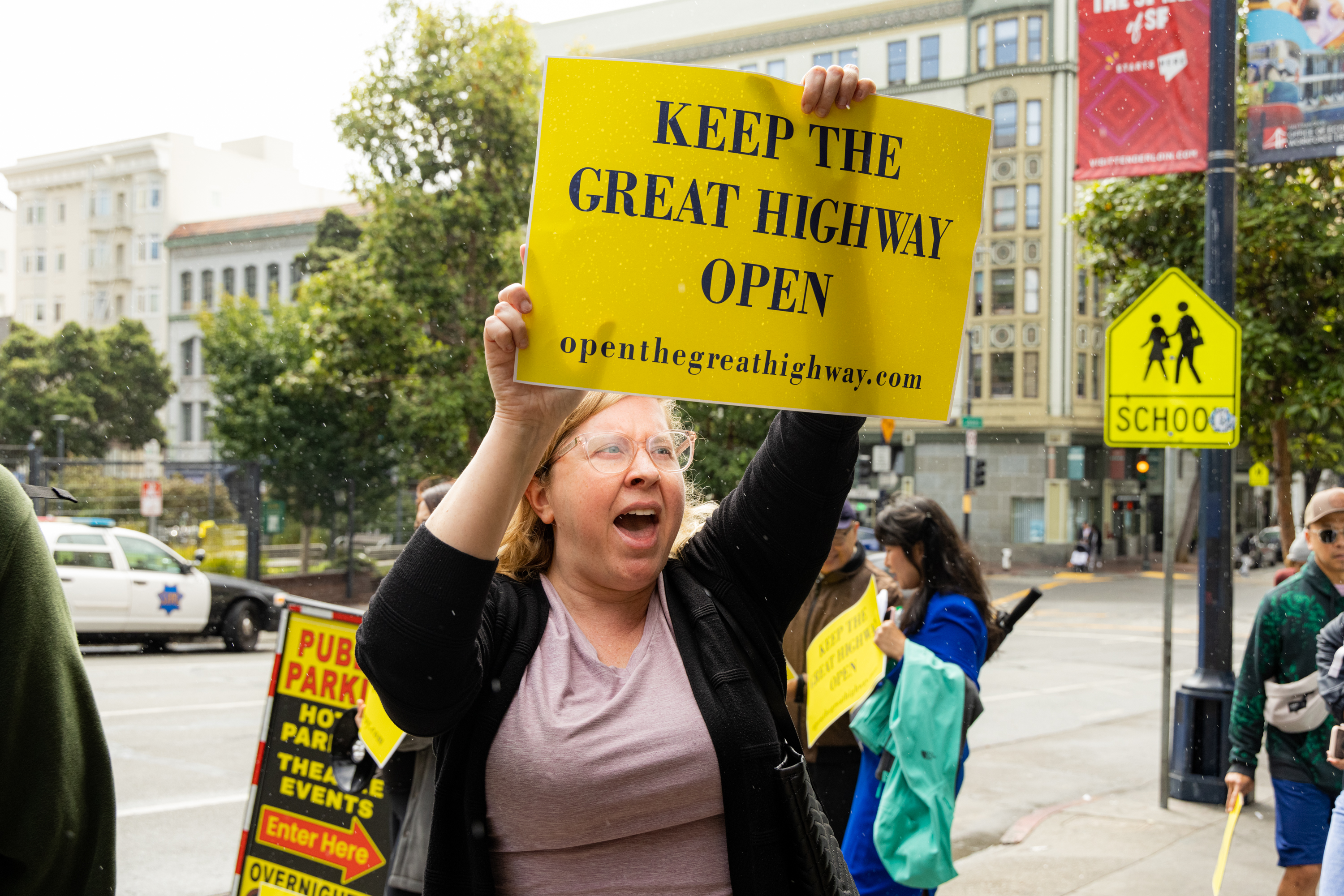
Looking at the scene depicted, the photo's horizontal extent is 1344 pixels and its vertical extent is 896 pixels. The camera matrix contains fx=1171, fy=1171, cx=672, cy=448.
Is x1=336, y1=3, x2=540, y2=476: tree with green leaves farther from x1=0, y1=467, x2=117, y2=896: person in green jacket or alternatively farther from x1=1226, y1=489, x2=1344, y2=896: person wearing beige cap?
x1=0, y1=467, x2=117, y2=896: person in green jacket

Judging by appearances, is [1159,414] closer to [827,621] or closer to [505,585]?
[827,621]

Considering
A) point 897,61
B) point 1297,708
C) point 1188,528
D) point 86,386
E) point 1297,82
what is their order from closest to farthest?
point 1297,708 → point 1297,82 → point 1188,528 → point 897,61 → point 86,386

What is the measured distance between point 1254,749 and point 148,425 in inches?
2069

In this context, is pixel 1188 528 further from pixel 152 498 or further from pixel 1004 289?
pixel 152 498

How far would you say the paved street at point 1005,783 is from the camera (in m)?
6.29

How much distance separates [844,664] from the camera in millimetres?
3947

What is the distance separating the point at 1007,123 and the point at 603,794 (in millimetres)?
44231

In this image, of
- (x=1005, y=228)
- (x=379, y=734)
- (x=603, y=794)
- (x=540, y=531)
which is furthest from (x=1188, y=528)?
(x=603, y=794)

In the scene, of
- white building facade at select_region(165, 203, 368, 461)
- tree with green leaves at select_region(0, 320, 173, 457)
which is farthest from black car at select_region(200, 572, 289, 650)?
white building facade at select_region(165, 203, 368, 461)

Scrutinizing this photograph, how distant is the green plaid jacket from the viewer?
461 cm

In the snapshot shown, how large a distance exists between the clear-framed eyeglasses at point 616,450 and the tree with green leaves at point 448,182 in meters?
16.0

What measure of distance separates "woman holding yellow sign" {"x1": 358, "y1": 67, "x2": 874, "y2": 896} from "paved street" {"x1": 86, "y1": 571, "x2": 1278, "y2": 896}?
461 centimetres

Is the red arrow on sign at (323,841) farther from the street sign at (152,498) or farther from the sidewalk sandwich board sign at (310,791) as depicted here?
the street sign at (152,498)

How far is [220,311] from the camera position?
31.9m
